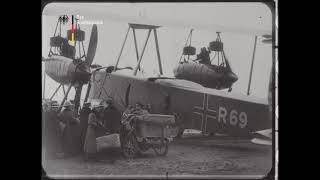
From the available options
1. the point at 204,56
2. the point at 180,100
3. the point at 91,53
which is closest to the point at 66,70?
the point at 91,53

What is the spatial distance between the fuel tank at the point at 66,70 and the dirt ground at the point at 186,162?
1.88ft

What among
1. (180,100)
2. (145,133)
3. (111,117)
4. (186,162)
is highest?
(180,100)

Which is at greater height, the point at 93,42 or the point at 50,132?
the point at 93,42

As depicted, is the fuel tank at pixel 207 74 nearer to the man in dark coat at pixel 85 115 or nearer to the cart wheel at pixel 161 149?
the cart wheel at pixel 161 149

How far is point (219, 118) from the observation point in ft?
10.4

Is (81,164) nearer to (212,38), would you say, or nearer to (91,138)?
(91,138)

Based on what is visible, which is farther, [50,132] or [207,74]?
[207,74]

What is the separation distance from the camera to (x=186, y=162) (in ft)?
10.3

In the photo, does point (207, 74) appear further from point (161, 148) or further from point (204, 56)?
point (161, 148)

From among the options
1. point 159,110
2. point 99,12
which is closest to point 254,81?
point 159,110

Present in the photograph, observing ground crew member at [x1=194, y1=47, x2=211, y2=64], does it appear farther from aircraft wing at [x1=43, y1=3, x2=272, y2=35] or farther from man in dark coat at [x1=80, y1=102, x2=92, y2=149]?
man in dark coat at [x1=80, y1=102, x2=92, y2=149]

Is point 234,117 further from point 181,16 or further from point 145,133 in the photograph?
point 181,16

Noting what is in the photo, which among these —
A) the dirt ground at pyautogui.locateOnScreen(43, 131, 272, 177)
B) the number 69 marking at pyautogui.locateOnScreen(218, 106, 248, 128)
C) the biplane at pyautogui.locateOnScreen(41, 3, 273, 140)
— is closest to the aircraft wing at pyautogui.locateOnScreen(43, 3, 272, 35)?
the biplane at pyautogui.locateOnScreen(41, 3, 273, 140)

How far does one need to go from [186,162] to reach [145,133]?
0.37 meters
